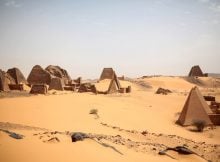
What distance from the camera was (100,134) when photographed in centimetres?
1093

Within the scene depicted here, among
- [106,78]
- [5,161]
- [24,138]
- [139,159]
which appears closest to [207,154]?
[139,159]

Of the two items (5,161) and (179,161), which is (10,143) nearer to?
(5,161)

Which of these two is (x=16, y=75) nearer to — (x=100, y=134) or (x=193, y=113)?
(x=193, y=113)

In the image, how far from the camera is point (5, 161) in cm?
472

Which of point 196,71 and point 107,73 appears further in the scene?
point 196,71

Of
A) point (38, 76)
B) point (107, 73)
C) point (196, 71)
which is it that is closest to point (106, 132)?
point (38, 76)

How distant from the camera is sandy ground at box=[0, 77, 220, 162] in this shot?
577cm

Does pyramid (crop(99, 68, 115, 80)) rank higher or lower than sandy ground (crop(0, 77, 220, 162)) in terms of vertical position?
higher

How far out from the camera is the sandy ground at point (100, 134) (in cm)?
577

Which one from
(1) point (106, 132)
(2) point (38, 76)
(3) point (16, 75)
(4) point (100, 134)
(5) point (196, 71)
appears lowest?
(1) point (106, 132)

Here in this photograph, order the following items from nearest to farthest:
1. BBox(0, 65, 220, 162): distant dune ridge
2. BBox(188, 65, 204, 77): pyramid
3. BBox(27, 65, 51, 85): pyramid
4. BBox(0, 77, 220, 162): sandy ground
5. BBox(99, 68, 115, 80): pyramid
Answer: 1. BBox(0, 77, 220, 162): sandy ground
2. BBox(0, 65, 220, 162): distant dune ridge
3. BBox(27, 65, 51, 85): pyramid
4. BBox(99, 68, 115, 80): pyramid
5. BBox(188, 65, 204, 77): pyramid

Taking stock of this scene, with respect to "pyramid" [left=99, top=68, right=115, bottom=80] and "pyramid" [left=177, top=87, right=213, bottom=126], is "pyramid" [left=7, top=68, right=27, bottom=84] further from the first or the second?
"pyramid" [left=177, top=87, right=213, bottom=126]

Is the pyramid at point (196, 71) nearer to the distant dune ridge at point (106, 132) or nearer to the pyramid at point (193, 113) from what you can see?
the distant dune ridge at point (106, 132)

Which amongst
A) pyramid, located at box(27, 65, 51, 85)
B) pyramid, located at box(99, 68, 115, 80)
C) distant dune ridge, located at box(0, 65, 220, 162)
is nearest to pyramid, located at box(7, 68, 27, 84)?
pyramid, located at box(27, 65, 51, 85)
